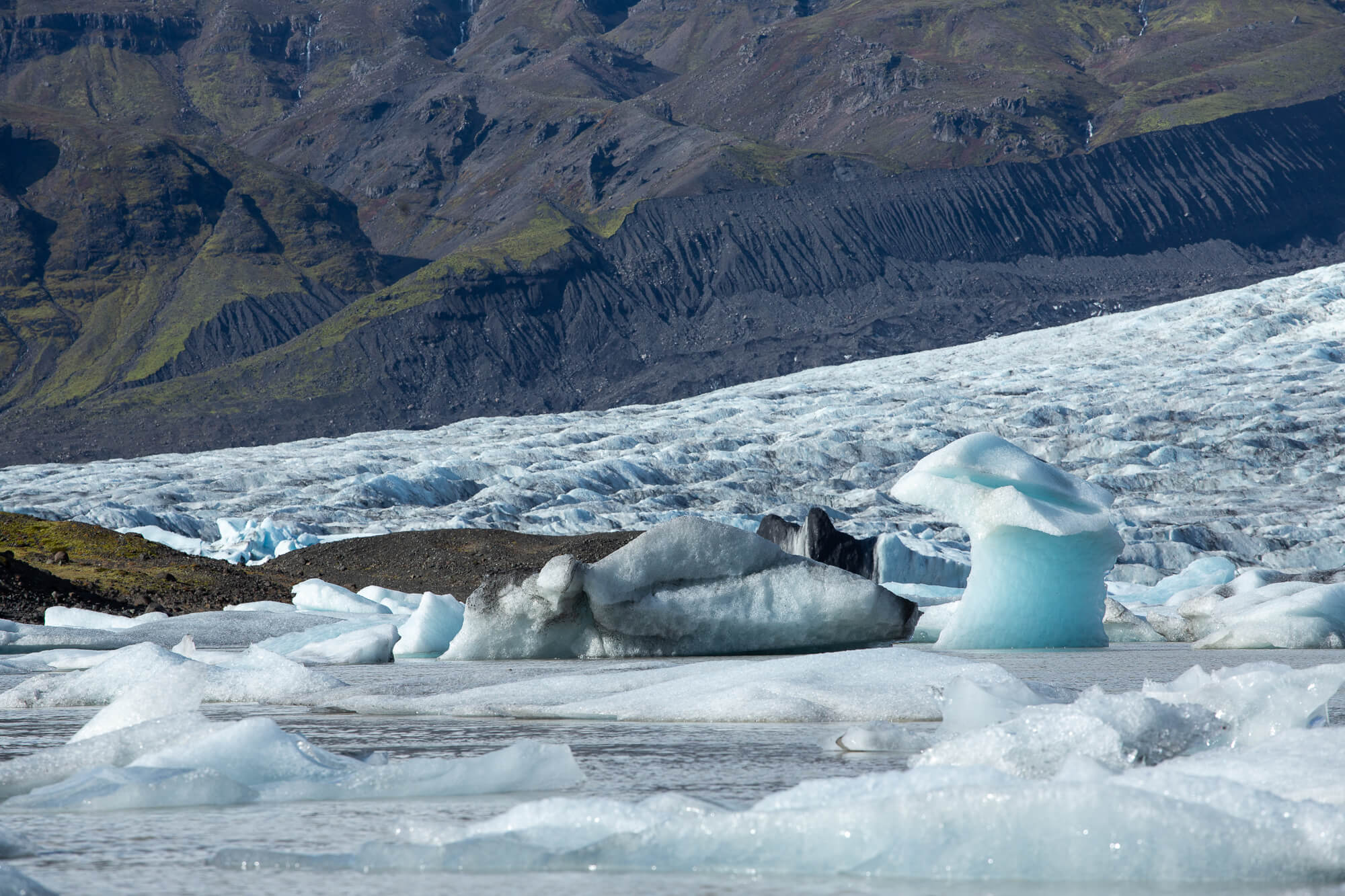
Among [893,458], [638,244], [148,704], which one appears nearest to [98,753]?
[148,704]

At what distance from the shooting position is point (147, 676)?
6.45 m

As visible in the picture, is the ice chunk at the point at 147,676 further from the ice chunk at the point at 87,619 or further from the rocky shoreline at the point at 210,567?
the rocky shoreline at the point at 210,567

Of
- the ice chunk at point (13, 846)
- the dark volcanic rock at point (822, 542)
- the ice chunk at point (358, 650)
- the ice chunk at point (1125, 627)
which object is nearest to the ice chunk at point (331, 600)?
the dark volcanic rock at point (822, 542)

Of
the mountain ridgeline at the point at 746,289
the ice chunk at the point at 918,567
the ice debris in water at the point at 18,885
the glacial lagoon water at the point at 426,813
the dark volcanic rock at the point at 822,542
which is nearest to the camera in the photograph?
the ice debris in water at the point at 18,885

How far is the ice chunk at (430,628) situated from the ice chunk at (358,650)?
1.13 meters

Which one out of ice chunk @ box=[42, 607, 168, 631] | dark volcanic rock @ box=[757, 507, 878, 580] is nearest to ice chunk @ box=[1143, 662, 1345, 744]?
dark volcanic rock @ box=[757, 507, 878, 580]

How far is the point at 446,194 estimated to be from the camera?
617 ft

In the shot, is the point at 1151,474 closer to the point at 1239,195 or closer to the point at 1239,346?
the point at 1239,346

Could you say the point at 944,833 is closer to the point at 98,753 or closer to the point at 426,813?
the point at 426,813

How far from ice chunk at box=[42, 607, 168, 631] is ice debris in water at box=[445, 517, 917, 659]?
22.6ft

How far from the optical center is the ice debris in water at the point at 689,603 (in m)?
10.2

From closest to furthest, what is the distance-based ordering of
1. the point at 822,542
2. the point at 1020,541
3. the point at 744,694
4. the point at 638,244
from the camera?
the point at 744,694
the point at 1020,541
the point at 822,542
the point at 638,244

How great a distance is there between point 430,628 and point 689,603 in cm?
375

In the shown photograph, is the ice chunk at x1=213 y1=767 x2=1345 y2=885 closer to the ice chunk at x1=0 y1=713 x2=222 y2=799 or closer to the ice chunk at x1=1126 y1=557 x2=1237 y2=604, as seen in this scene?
the ice chunk at x1=0 y1=713 x2=222 y2=799
